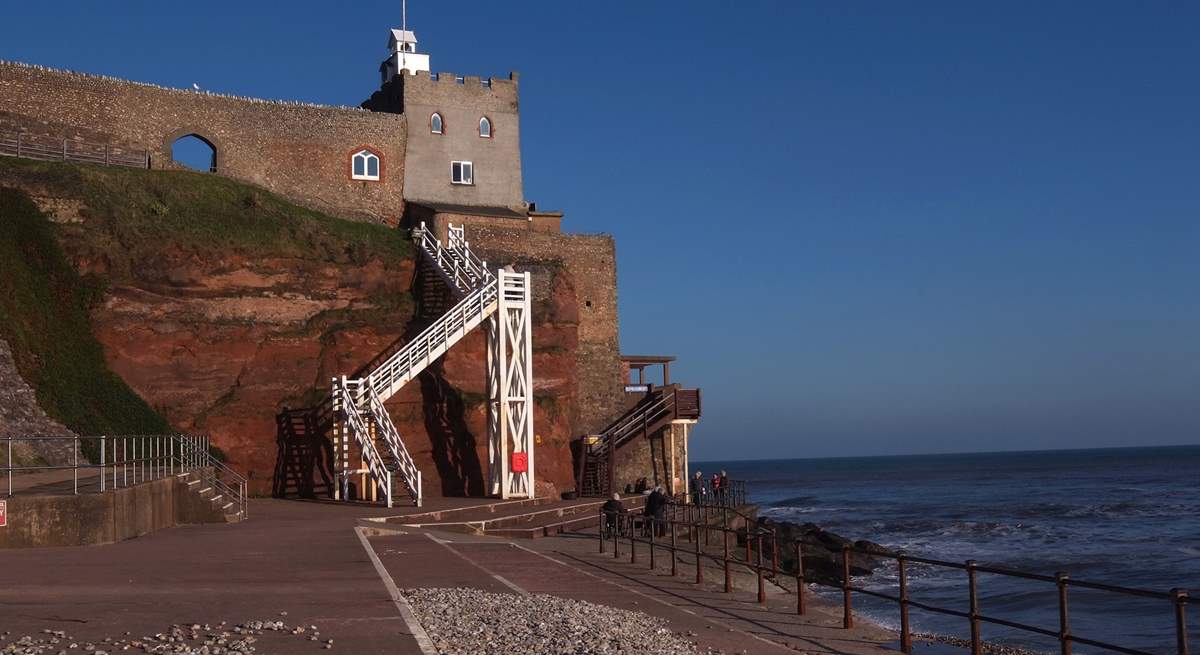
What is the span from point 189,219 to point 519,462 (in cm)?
1307

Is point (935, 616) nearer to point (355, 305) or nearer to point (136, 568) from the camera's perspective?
point (136, 568)

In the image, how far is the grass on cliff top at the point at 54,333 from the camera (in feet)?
99.4

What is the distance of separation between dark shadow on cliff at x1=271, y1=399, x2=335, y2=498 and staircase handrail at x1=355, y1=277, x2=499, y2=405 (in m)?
2.35

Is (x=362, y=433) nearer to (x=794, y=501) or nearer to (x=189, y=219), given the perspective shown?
(x=189, y=219)

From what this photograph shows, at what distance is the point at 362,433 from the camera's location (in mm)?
31938

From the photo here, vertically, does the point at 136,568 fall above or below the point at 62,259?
below

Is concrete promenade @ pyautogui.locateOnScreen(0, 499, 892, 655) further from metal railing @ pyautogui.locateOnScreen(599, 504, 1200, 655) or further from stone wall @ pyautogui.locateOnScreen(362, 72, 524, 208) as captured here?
stone wall @ pyautogui.locateOnScreen(362, 72, 524, 208)

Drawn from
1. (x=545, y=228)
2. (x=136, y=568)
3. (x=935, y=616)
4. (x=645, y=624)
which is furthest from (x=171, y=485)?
(x=545, y=228)

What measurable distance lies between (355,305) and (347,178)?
829 cm

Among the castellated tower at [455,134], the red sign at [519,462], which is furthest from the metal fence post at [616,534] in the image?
the castellated tower at [455,134]

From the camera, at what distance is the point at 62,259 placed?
111 feet

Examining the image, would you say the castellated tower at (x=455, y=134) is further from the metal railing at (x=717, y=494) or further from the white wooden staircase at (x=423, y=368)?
the metal railing at (x=717, y=494)

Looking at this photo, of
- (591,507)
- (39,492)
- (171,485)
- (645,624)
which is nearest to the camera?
(645,624)

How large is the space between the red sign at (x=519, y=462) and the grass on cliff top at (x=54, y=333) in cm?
930
